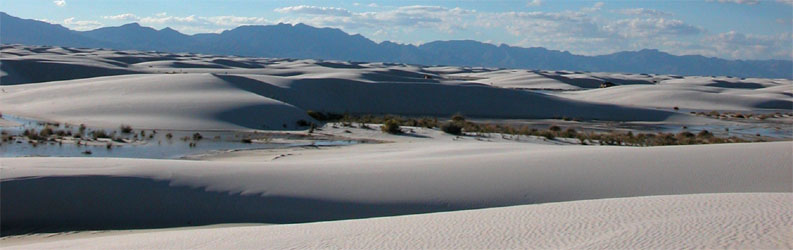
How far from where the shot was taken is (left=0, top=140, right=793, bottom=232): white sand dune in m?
10.8

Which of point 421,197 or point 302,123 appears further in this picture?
point 302,123

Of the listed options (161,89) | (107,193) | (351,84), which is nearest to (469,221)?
(107,193)

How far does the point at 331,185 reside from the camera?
477 inches

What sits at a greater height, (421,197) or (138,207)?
(421,197)

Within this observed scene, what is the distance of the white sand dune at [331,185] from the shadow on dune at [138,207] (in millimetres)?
14

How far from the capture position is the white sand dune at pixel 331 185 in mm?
10844

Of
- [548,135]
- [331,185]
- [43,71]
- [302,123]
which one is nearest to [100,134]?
[302,123]

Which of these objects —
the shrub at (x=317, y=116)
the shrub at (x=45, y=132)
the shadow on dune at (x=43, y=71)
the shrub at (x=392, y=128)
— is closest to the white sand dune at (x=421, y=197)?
the shrub at (x=392, y=128)

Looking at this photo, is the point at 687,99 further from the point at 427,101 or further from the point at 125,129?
the point at 125,129

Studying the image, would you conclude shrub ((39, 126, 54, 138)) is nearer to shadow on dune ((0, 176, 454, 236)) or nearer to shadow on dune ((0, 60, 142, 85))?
shadow on dune ((0, 176, 454, 236))

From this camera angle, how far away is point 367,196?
11.6 meters

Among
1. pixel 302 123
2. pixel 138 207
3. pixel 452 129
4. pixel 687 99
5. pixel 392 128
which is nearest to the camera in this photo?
pixel 138 207

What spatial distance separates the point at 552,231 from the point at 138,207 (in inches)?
242

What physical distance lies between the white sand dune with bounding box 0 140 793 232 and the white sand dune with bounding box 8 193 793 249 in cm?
173
